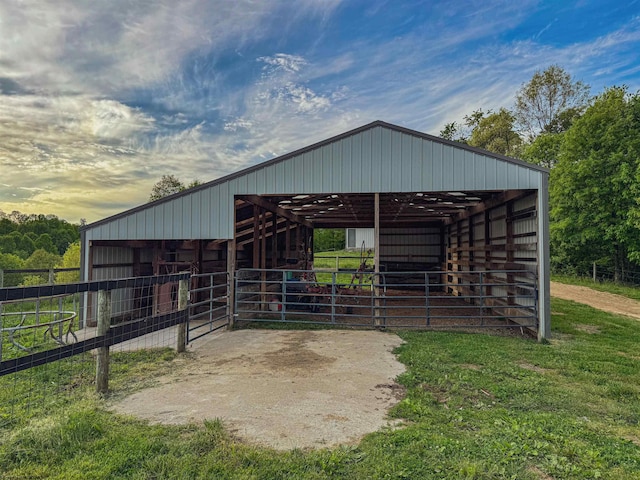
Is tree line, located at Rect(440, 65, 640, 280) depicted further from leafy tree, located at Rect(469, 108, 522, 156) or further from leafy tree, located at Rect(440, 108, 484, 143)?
leafy tree, located at Rect(440, 108, 484, 143)

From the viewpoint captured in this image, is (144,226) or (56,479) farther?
(144,226)

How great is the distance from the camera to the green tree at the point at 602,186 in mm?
13430

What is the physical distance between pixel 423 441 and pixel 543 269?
4.97m

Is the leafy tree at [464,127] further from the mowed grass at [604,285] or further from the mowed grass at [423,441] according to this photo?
the mowed grass at [423,441]

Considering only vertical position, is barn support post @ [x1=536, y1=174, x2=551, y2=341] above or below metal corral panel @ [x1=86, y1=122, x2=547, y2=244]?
below

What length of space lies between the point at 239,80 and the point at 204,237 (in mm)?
6735

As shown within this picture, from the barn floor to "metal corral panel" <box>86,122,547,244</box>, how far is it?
2.85 meters

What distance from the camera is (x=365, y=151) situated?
689cm

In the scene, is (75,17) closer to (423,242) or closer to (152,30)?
(152,30)

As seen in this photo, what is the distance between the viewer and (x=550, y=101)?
23.4 metres

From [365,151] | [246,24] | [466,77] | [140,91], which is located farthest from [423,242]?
[140,91]

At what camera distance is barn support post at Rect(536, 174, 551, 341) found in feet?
20.2

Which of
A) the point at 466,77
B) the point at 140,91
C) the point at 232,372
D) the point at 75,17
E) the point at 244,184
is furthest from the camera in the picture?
the point at 466,77

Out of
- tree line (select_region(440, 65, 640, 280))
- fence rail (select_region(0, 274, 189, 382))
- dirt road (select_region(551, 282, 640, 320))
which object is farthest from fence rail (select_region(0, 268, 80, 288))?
tree line (select_region(440, 65, 640, 280))
